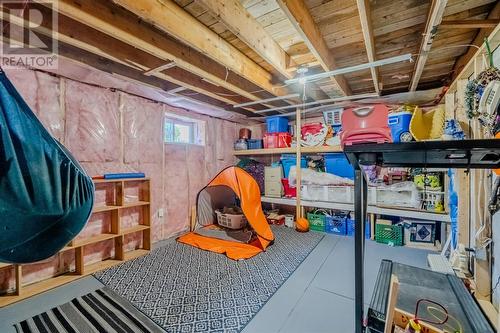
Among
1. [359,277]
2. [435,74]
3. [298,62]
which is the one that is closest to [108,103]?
[298,62]

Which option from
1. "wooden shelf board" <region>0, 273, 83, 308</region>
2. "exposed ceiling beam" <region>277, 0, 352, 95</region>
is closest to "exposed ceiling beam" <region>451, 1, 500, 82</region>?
"exposed ceiling beam" <region>277, 0, 352, 95</region>

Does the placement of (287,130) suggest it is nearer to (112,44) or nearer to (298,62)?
(298,62)

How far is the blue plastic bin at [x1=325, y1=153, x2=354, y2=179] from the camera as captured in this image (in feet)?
12.9

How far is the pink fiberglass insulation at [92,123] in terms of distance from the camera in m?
2.66

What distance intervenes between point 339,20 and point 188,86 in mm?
1842

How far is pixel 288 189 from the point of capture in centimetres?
458

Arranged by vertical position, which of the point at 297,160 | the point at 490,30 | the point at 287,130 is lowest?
the point at 297,160

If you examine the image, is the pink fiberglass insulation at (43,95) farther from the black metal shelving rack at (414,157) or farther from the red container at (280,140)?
the red container at (280,140)

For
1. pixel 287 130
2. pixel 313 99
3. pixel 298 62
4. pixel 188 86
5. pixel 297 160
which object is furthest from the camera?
pixel 287 130

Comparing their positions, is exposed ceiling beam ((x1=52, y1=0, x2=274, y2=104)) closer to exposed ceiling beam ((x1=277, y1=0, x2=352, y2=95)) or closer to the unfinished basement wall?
the unfinished basement wall

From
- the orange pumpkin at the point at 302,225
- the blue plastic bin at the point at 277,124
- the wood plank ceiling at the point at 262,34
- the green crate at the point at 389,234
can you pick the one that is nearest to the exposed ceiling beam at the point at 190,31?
the wood plank ceiling at the point at 262,34

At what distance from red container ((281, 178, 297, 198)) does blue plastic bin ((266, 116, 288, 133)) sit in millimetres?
1056

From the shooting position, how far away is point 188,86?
9.41ft

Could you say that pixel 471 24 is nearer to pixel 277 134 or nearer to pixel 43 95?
pixel 277 134
